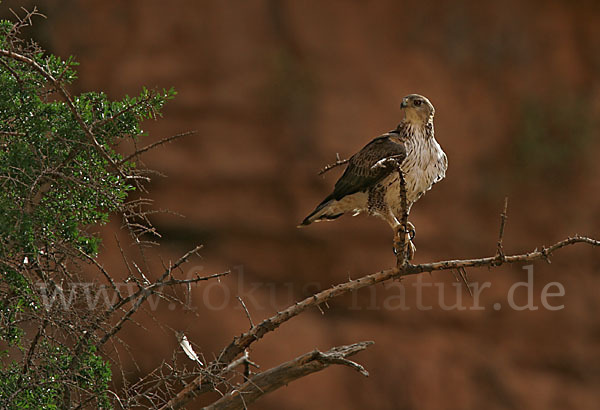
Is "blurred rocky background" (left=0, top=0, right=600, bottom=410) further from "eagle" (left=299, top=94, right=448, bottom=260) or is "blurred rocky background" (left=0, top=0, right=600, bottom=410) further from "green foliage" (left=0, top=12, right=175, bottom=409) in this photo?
"green foliage" (left=0, top=12, right=175, bottom=409)

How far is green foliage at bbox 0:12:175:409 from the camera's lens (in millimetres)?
3502

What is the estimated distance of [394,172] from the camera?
4730mm

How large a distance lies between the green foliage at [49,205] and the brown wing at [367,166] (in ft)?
4.62

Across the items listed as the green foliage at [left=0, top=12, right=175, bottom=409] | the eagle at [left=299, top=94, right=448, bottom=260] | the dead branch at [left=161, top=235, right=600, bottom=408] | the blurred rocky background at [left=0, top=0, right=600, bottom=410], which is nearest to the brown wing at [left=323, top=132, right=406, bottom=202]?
the eagle at [left=299, top=94, right=448, bottom=260]

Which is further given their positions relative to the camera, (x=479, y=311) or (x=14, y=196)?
(x=479, y=311)

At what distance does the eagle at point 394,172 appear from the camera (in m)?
4.75

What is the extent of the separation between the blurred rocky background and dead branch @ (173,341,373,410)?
452 centimetres

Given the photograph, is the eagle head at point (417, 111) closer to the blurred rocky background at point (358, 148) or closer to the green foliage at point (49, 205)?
the green foliage at point (49, 205)

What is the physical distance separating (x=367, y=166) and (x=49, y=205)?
6.30 ft

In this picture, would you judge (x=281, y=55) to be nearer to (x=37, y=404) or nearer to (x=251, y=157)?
(x=251, y=157)

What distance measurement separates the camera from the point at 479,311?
29.2ft

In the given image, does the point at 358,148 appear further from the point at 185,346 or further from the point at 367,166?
the point at 185,346

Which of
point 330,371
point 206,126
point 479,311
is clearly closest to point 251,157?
point 206,126

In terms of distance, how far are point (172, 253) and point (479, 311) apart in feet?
11.7
